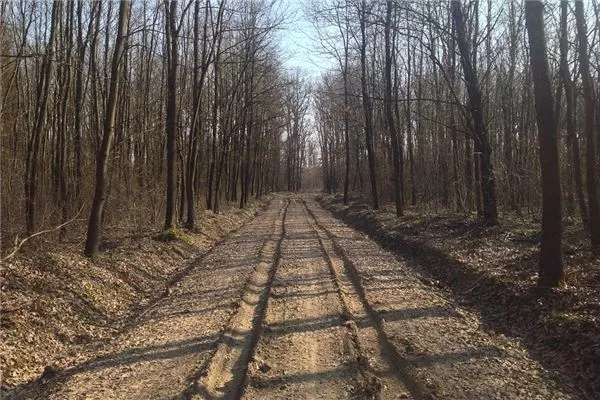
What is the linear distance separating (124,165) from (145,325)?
12.1 meters

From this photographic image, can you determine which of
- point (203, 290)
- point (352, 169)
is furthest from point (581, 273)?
point (352, 169)

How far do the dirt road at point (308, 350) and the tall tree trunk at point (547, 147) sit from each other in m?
1.65

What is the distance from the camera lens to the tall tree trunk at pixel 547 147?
882 centimetres

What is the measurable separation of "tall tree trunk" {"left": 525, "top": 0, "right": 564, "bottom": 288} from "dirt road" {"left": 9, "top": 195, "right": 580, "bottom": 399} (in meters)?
1.65

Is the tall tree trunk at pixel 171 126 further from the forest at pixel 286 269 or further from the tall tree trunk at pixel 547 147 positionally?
the tall tree trunk at pixel 547 147

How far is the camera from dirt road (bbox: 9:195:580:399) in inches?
221

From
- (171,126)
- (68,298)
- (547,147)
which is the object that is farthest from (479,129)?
(68,298)

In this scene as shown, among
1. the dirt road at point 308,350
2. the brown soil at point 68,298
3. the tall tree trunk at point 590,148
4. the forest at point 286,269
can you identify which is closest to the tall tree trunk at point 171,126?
the forest at point 286,269

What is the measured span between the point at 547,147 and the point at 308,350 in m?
5.29

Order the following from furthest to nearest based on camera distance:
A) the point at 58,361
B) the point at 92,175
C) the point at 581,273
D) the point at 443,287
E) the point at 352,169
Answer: the point at 352,169
the point at 92,175
the point at 443,287
the point at 581,273
the point at 58,361

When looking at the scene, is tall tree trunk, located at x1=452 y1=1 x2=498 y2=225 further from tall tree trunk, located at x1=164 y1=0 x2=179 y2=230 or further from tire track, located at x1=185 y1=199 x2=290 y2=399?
tall tree trunk, located at x1=164 y1=0 x2=179 y2=230

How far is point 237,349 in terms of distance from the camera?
691 cm

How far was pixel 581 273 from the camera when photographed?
31.1ft

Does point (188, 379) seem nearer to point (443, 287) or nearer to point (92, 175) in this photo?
point (443, 287)
